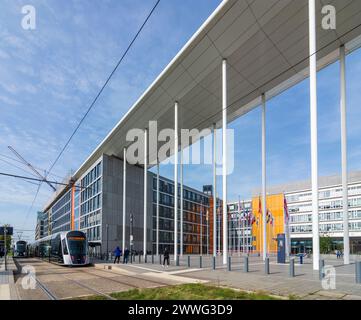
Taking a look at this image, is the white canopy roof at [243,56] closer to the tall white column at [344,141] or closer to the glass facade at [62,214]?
the tall white column at [344,141]

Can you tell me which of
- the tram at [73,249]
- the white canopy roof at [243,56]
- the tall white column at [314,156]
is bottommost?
the tram at [73,249]

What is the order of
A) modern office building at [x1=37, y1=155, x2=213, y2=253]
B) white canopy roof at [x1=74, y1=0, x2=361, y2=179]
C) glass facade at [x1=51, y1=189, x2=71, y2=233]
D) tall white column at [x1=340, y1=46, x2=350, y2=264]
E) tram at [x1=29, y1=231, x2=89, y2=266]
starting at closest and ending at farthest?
1. white canopy roof at [x1=74, y1=0, x2=361, y2=179]
2. tall white column at [x1=340, y1=46, x2=350, y2=264]
3. tram at [x1=29, y1=231, x2=89, y2=266]
4. modern office building at [x1=37, y1=155, x2=213, y2=253]
5. glass facade at [x1=51, y1=189, x2=71, y2=233]

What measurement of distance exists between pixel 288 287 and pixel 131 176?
50036 mm

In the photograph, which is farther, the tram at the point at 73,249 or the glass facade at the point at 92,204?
the glass facade at the point at 92,204

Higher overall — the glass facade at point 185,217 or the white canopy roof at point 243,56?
the white canopy roof at point 243,56

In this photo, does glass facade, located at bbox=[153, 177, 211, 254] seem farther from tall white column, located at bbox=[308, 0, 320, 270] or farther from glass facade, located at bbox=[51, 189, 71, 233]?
tall white column, located at bbox=[308, 0, 320, 270]

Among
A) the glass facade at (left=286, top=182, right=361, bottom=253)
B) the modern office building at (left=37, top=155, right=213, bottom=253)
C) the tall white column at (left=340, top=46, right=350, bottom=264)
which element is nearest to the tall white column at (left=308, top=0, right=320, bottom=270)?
the tall white column at (left=340, top=46, right=350, bottom=264)

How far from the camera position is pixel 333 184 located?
81375mm

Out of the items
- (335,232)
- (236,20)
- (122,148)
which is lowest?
(335,232)

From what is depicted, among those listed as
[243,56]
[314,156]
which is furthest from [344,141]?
[243,56]

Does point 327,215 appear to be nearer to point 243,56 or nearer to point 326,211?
point 326,211

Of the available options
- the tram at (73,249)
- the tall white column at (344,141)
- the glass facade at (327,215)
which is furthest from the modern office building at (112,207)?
the glass facade at (327,215)
